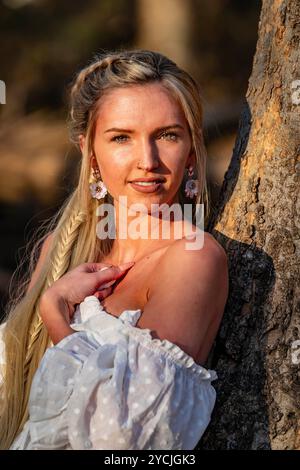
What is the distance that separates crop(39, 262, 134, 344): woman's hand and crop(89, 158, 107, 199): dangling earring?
1.10ft

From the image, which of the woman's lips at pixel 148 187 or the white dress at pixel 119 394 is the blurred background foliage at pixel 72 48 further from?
the white dress at pixel 119 394

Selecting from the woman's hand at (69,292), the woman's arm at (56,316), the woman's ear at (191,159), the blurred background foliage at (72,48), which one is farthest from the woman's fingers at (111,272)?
the blurred background foliage at (72,48)

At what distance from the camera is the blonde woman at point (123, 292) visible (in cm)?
269

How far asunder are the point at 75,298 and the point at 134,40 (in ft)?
31.0

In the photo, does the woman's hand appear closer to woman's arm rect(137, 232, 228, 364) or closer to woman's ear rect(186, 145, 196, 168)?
woman's arm rect(137, 232, 228, 364)

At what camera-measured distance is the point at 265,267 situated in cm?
316

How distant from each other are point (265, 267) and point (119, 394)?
0.76m

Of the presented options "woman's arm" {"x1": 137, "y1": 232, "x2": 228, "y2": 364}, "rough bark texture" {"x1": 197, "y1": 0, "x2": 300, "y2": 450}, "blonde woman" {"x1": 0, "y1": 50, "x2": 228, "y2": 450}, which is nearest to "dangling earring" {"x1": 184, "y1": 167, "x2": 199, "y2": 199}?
"blonde woman" {"x1": 0, "y1": 50, "x2": 228, "y2": 450}

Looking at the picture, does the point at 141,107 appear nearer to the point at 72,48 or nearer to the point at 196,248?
the point at 196,248

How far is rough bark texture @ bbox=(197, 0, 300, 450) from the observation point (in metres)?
3.06

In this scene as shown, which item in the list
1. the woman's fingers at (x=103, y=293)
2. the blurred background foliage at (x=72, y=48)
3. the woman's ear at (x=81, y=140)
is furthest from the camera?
the blurred background foliage at (x=72, y=48)

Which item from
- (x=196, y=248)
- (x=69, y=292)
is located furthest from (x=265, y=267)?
(x=69, y=292)

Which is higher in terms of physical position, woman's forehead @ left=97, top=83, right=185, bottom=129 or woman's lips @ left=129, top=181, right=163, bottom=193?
woman's forehead @ left=97, top=83, right=185, bottom=129

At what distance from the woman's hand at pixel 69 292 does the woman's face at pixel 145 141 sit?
27 cm
